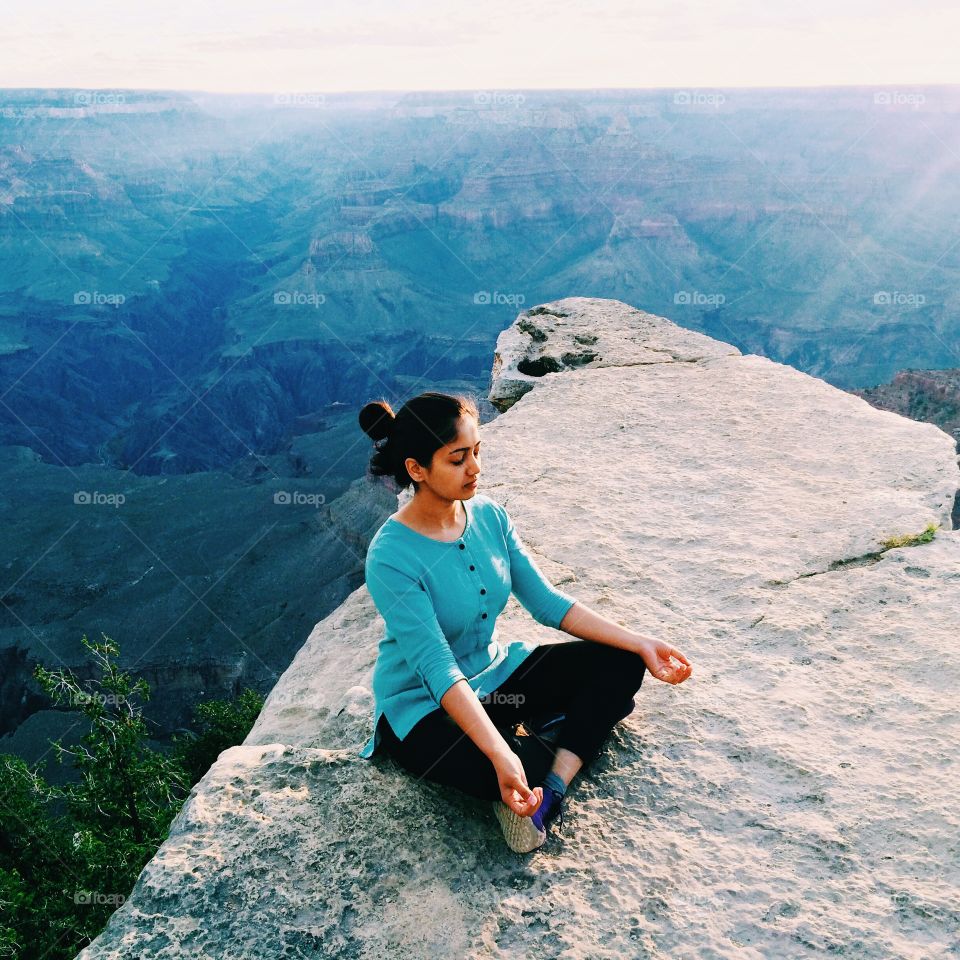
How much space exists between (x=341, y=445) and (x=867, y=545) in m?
51.4

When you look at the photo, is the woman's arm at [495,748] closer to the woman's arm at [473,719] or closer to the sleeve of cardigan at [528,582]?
the woman's arm at [473,719]

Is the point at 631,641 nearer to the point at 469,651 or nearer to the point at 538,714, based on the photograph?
the point at 538,714

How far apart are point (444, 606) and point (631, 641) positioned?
640 millimetres

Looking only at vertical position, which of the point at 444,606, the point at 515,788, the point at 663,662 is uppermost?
the point at 444,606

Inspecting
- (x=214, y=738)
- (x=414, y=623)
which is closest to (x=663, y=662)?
(x=414, y=623)

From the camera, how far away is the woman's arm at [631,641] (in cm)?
284

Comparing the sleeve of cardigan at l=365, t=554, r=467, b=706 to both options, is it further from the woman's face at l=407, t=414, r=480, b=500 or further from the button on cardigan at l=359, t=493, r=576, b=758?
the woman's face at l=407, t=414, r=480, b=500

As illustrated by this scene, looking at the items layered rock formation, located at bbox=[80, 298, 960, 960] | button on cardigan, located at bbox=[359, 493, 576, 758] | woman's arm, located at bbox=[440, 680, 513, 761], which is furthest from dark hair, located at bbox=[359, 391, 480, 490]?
layered rock formation, located at bbox=[80, 298, 960, 960]

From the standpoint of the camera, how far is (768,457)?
16.7 feet

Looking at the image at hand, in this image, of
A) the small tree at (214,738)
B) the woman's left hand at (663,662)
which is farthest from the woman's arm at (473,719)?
the small tree at (214,738)

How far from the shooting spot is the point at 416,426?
271 cm

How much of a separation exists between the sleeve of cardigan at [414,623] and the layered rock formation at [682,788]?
1.46 ft

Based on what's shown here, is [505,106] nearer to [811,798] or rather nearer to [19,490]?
[19,490]

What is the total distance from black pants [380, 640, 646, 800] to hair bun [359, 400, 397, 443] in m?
0.89
